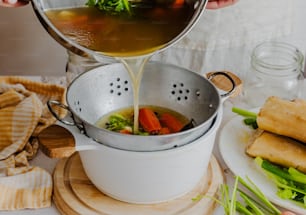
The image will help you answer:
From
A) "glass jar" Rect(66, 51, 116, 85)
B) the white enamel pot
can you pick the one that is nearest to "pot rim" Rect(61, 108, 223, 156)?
the white enamel pot

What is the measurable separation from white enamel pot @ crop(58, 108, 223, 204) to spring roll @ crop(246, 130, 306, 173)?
15cm

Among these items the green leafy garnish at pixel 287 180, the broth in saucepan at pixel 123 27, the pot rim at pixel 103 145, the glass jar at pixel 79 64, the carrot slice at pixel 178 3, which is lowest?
the green leafy garnish at pixel 287 180

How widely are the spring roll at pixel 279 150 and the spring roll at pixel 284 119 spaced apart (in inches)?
0.6

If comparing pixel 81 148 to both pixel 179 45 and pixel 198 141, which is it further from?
pixel 179 45

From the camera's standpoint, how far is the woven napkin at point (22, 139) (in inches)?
45.3

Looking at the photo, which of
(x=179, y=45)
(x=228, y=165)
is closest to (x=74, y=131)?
(x=228, y=165)

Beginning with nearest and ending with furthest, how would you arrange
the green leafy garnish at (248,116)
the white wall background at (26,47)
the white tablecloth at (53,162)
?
the white tablecloth at (53,162) → the green leafy garnish at (248,116) → the white wall background at (26,47)

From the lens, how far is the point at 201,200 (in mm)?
1141

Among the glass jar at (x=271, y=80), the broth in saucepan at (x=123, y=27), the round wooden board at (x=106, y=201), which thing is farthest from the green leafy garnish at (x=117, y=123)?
the glass jar at (x=271, y=80)

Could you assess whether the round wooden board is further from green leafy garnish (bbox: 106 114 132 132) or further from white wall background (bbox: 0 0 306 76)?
white wall background (bbox: 0 0 306 76)

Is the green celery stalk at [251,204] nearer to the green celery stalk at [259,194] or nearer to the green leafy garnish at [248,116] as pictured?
the green celery stalk at [259,194]

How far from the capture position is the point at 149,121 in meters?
1.28

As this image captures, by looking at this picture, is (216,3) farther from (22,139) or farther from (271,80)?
(22,139)

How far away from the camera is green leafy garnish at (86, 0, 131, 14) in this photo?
1046 millimetres
